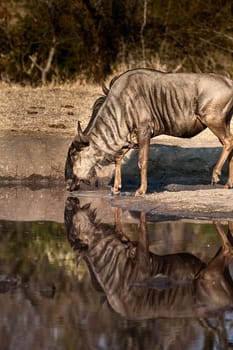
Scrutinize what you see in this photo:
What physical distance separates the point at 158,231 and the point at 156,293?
2975mm

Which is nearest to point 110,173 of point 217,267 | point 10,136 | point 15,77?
point 10,136

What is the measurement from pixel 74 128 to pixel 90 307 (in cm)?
1062

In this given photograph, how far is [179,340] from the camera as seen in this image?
7320 millimetres

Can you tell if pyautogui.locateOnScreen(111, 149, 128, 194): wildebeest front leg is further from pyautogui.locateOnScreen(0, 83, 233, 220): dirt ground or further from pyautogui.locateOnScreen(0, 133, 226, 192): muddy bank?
pyautogui.locateOnScreen(0, 133, 226, 192): muddy bank

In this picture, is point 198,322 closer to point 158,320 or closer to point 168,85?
point 158,320

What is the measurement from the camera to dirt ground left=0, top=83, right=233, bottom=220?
41.7ft

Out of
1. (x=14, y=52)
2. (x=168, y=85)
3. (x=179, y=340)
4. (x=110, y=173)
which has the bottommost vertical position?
(x=179, y=340)

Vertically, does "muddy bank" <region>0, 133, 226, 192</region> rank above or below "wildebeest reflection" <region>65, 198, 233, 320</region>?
above

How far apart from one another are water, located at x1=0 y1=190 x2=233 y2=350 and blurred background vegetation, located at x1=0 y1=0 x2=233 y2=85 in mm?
17036

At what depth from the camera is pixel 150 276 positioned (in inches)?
366

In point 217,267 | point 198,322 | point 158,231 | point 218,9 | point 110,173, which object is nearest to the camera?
point 198,322

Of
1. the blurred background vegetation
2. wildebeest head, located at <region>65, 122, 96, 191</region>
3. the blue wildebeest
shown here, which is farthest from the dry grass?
the blurred background vegetation

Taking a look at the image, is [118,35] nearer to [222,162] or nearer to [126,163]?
[126,163]

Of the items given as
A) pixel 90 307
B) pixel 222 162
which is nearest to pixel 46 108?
pixel 222 162
